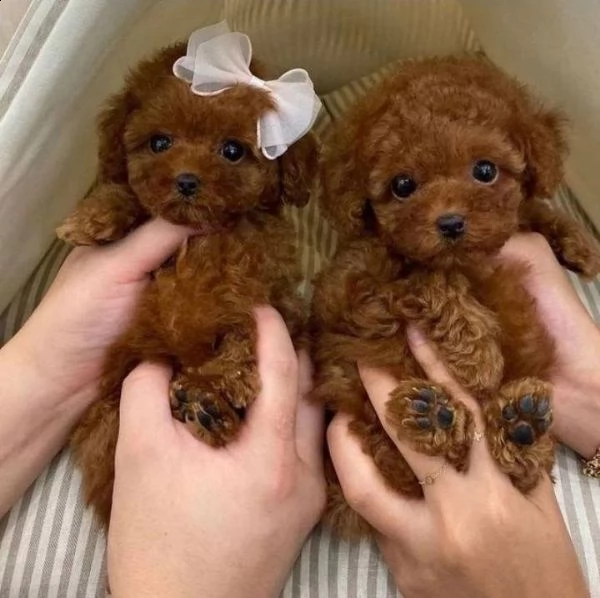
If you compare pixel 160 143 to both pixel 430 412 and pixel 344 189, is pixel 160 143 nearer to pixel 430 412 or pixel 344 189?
pixel 344 189

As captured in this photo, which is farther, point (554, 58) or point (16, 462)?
point (554, 58)

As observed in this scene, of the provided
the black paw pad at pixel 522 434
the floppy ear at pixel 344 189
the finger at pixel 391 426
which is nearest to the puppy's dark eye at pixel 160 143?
the floppy ear at pixel 344 189

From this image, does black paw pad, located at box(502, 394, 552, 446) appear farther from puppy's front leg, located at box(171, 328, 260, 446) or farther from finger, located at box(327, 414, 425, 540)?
puppy's front leg, located at box(171, 328, 260, 446)

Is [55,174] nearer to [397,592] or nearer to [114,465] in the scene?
[114,465]

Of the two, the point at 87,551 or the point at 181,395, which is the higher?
the point at 181,395

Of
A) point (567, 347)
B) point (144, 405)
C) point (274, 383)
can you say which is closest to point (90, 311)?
point (144, 405)

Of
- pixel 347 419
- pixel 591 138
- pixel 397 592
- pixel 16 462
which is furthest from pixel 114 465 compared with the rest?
pixel 591 138

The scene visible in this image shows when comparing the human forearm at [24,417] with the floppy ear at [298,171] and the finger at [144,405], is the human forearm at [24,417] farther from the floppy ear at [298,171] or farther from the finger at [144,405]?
the floppy ear at [298,171]
